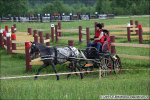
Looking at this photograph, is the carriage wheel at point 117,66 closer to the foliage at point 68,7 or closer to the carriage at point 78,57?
the carriage at point 78,57

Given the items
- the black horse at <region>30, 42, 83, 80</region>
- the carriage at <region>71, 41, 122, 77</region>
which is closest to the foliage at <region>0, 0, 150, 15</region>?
the carriage at <region>71, 41, 122, 77</region>

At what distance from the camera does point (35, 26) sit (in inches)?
1348

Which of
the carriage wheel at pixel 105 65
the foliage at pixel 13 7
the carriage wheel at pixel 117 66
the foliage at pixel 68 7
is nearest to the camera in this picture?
the carriage wheel at pixel 105 65

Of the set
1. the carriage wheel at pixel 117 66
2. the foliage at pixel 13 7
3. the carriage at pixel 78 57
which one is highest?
the foliage at pixel 13 7

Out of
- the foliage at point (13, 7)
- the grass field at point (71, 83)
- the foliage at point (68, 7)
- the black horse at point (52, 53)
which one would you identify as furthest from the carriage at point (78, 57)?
the foliage at point (13, 7)

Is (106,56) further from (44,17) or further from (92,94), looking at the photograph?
(44,17)

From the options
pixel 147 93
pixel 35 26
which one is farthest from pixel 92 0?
pixel 147 93

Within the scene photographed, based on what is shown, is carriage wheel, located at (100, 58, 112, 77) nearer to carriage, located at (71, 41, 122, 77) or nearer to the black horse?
carriage, located at (71, 41, 122, 77)

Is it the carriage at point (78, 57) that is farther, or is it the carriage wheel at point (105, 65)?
the carriage wheel at point (105, 65)

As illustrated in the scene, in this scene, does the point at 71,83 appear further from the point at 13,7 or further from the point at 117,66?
the point at 13,7

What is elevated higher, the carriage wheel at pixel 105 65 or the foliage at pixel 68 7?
the foliage at pixel 68 7

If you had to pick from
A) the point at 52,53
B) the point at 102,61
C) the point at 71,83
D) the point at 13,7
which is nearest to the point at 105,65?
the point at 102,61

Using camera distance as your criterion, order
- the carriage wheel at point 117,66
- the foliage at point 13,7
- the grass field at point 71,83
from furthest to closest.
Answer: the foliage at point 13,7
the carriage wheel at point 117,66
the grass field at point 71,83

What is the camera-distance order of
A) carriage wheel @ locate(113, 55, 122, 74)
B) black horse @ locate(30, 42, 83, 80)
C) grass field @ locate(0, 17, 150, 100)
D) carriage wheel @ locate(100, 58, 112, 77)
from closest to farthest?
grass field @ locate(0, 17, 150, 100)
black horse @ locate(30, 42, 83, 80)
carriage wheel @ locate(100, 58, 112, 77)
carriage wheel @ locate(113, 55, 122, 74)
